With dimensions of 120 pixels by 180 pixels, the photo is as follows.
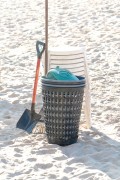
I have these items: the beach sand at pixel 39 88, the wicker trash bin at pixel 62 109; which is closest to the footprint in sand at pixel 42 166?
the beach sand at pixel 39 88

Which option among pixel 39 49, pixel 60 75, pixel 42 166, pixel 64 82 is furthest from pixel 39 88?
pixel 42 166

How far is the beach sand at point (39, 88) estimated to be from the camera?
15.0 feet

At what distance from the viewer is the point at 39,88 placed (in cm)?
720

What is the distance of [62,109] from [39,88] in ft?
7.38

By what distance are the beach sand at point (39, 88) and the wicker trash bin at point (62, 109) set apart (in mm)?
98

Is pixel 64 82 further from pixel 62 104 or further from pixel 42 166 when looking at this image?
pixel 42 166

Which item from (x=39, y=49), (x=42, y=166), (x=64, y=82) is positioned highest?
(x=39, y=49)

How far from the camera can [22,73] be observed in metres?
8.02

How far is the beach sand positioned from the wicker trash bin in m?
0.10

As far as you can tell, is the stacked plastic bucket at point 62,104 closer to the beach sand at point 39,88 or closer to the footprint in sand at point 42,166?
the beach sand at point 39,88

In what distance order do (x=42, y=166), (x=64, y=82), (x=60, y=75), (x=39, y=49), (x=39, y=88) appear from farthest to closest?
(x=39, y=88) → (x=39, y=49) → (x=60, y=75) → (x=64, y=82) → (x=42, y=166)

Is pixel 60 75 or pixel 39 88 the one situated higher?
pixel 60 75

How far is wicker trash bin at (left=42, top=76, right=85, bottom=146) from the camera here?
4938mm

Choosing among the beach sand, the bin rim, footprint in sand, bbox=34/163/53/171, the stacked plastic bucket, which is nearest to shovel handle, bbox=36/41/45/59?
the stacked plastic bucket
